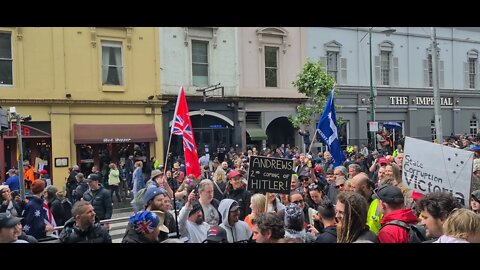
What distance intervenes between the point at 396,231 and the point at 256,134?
66.5 feet

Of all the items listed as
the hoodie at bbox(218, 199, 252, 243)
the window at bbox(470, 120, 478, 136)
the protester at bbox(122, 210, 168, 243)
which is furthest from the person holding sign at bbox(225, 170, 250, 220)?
the window at bbox(470, 120, 478, 136)

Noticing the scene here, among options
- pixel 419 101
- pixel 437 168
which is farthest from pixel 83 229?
pixel 419 101

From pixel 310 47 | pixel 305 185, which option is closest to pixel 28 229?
pixel 305 185

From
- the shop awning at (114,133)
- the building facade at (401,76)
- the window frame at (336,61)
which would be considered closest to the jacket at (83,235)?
the shop awning at (114,133)

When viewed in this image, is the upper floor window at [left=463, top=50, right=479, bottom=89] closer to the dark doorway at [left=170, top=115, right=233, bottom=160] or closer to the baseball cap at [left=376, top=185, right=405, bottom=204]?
the dark doorway at [left=170, top=115, right=233, bottom=160]

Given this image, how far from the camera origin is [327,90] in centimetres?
2288

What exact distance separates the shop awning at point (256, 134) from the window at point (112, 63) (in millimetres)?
6767

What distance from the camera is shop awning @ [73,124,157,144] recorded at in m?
20.1

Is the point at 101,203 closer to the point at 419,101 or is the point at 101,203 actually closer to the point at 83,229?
the point at 83,229

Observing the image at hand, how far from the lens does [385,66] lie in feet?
93.6

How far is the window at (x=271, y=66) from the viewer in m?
25.3

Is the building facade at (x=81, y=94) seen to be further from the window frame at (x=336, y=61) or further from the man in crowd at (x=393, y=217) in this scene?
the man in crowd at (x=393, y=217)
